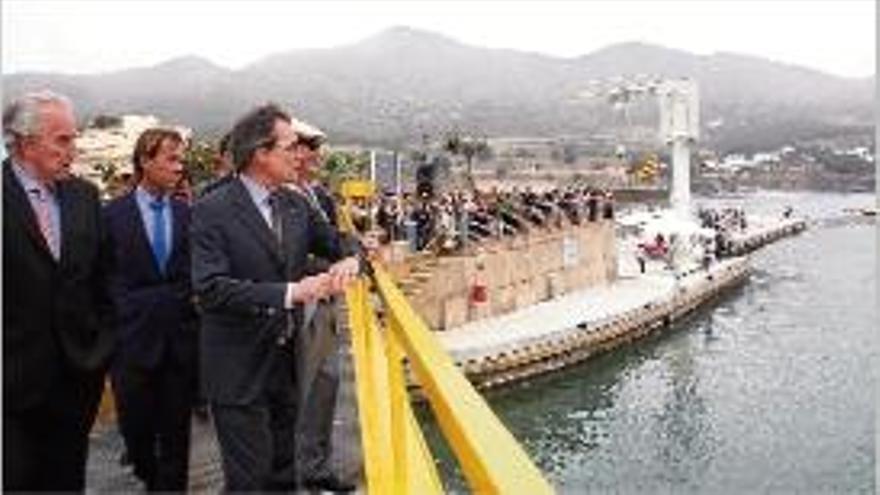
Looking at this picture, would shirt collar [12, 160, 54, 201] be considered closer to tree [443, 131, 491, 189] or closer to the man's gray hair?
the man's gray hair

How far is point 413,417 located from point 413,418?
4 centimetres

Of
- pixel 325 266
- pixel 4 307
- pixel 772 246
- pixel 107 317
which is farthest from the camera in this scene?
pixel 772 246

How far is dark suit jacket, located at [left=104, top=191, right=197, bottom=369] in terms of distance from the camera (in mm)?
5082

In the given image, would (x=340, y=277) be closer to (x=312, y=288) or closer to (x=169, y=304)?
(x=312, y=288)

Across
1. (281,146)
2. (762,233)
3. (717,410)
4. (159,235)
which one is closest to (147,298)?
(159,235)

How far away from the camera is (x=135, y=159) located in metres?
5.18

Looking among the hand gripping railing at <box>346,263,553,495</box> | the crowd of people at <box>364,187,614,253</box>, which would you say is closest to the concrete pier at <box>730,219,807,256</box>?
the crowd of people at <box>364,187,614,253</box>

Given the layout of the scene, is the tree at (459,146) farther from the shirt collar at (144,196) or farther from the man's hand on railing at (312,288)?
the man's hand on railing at (312,288)

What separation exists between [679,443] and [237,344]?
84.7 feet

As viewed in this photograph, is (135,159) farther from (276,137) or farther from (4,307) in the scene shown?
(4,307)

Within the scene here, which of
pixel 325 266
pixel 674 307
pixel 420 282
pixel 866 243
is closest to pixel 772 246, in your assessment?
pixel 866 243

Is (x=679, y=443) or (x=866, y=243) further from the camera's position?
(x=866, y=243)

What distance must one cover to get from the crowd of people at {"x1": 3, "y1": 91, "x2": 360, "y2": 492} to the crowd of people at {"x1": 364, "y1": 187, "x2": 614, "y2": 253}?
23.5m

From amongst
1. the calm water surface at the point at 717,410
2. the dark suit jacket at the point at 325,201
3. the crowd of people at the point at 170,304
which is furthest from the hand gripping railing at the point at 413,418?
the calm water surface at the point at 717,410
